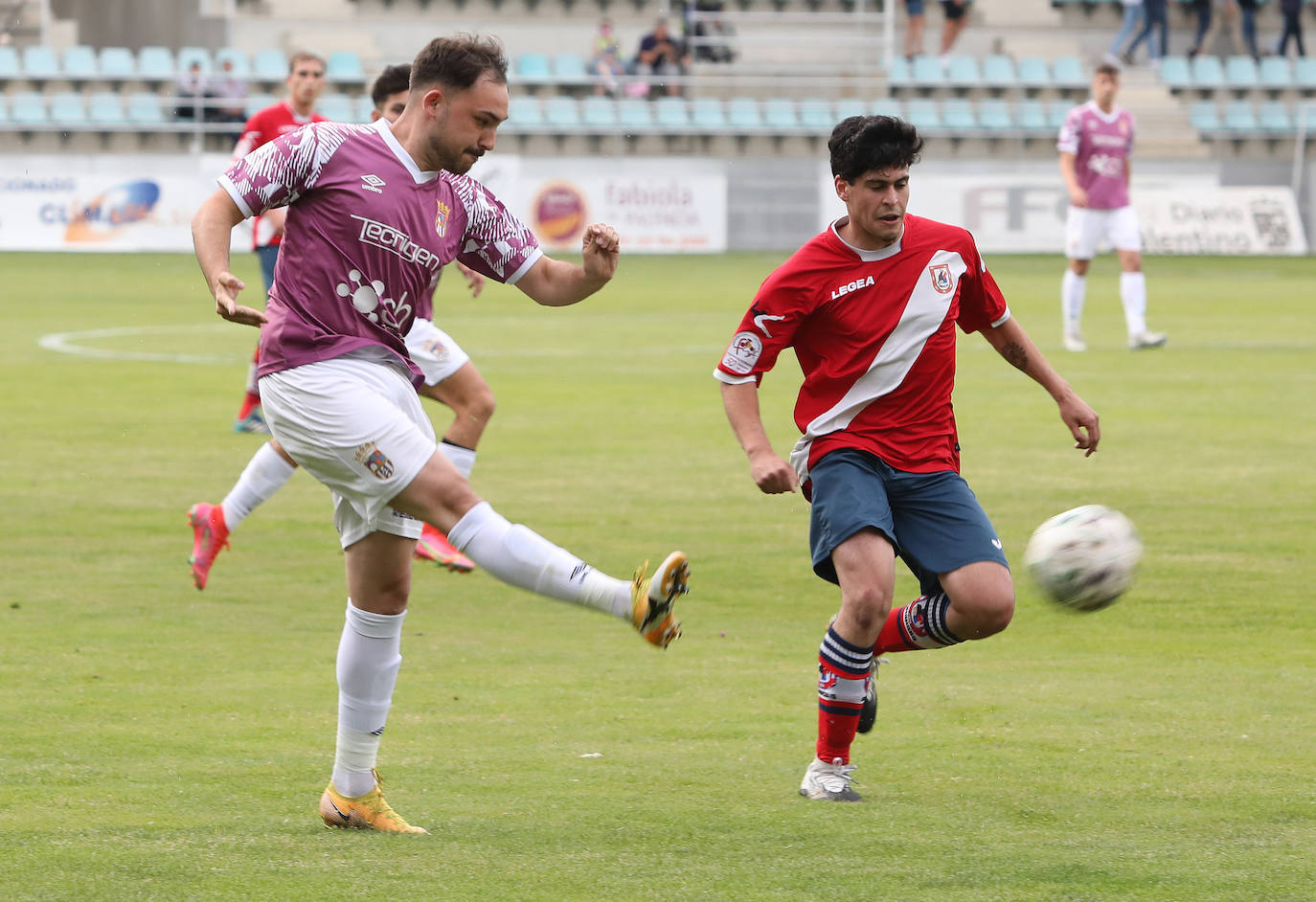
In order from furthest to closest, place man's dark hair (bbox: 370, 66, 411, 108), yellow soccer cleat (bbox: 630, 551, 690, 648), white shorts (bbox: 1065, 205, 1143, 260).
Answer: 1. white shorts (bbox: 1065, 205, 1143, 260)
2. man's dark hair (bbox: 370, 66, 411, 108)
3. yellow soccer cleat (bbox: 630, 551, 690, 648)

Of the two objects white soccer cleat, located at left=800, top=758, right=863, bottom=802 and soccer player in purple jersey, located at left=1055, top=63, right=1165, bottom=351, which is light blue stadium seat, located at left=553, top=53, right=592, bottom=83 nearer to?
soccer player in purple jersey, located at left=1055, top=63, right=1165, bottom=351

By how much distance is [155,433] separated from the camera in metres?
12.5

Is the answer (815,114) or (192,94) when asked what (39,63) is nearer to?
(192,94)

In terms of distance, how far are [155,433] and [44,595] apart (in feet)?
16.7

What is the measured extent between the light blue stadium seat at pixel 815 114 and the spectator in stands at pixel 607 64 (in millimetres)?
3515

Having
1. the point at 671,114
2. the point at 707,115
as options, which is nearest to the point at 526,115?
the point at 671,114

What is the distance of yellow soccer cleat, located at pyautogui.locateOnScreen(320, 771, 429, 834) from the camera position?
14.6ft

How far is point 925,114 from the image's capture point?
35.5m

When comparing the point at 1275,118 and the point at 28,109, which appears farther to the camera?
the point at 1275,118

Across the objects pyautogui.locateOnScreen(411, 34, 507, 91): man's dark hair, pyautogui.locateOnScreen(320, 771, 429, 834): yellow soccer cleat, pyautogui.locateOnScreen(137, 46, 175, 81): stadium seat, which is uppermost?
pyautogui.locateOnScreen(411, 34, 507, 91): man's dark hair

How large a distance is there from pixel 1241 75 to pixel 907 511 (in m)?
34.9

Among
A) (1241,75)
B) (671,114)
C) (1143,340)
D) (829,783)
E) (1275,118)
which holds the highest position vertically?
(829,783)

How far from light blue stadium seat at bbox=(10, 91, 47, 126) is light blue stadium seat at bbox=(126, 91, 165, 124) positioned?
1503 mm

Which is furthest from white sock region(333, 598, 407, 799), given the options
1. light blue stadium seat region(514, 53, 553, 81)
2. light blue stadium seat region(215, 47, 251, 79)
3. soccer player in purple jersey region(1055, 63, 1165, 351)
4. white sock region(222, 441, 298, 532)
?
light blue stadium seat region(514, 53, 553, 81)
